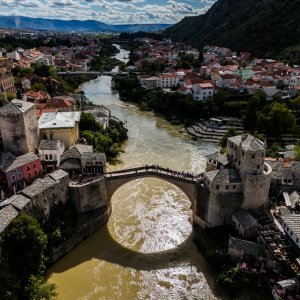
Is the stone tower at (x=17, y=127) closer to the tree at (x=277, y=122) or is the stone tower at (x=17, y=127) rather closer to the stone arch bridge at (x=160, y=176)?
the stone arch bridge at (x=160, y=176)

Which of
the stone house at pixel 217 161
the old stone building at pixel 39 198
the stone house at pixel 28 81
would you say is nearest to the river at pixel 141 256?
the old stone building at pixel 39 198

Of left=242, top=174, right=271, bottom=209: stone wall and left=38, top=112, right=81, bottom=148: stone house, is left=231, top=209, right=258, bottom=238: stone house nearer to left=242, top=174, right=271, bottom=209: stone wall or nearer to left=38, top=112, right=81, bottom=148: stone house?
left=242, top=174, right=271, bottom=209: stone wall

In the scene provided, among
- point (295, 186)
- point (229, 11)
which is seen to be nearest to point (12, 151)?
point (295, 186)

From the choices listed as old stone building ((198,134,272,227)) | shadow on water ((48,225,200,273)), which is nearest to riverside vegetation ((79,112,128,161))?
shadow on water ((48,225,200,273))

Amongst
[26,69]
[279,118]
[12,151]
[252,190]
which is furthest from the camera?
[26,69]

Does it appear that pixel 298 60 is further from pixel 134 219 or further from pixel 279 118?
pixel 134 219

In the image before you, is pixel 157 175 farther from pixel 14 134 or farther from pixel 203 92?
pixel 203 92
